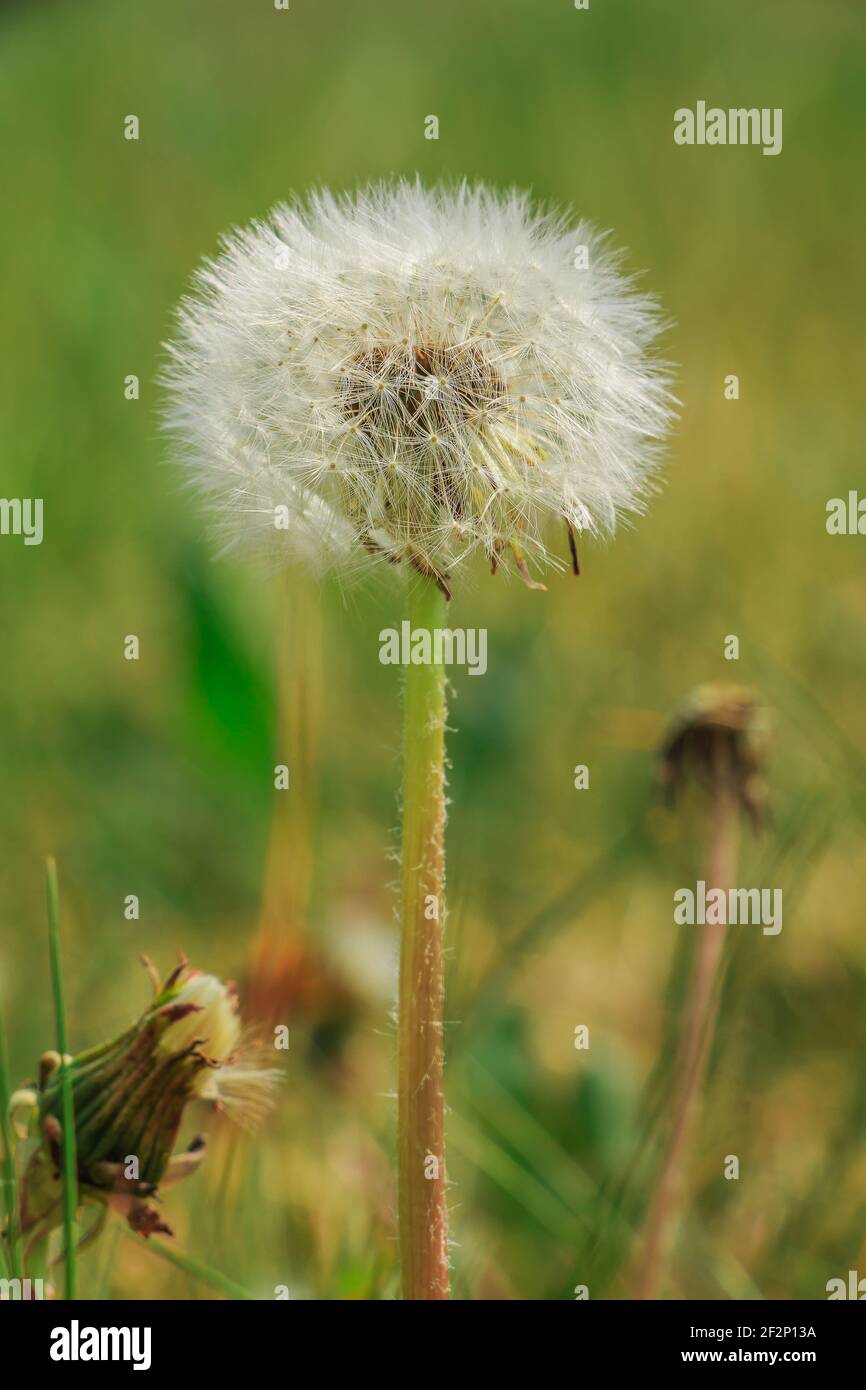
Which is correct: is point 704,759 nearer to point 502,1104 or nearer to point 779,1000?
point 502,1104

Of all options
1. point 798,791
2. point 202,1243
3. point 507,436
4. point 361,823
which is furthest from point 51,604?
point 507,436

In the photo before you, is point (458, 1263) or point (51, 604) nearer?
point (458, 1263)

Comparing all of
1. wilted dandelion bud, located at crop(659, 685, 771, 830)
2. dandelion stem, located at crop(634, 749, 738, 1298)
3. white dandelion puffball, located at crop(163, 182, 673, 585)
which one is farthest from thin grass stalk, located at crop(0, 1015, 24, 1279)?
wilted dandelion bud, located at crop(659, 685, 771, 830)

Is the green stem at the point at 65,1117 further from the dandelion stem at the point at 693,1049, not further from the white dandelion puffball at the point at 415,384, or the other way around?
the dandelion stem at the point at 693,1049

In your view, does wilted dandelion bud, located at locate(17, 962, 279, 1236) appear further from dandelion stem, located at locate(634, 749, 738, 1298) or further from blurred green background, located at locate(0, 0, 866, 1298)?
dandelion stem, located at locate(634, 749, 738, 1298)

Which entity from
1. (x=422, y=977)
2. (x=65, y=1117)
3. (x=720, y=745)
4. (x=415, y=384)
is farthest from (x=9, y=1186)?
(x=720, y=745)

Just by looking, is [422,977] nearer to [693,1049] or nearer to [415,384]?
[415,384]
